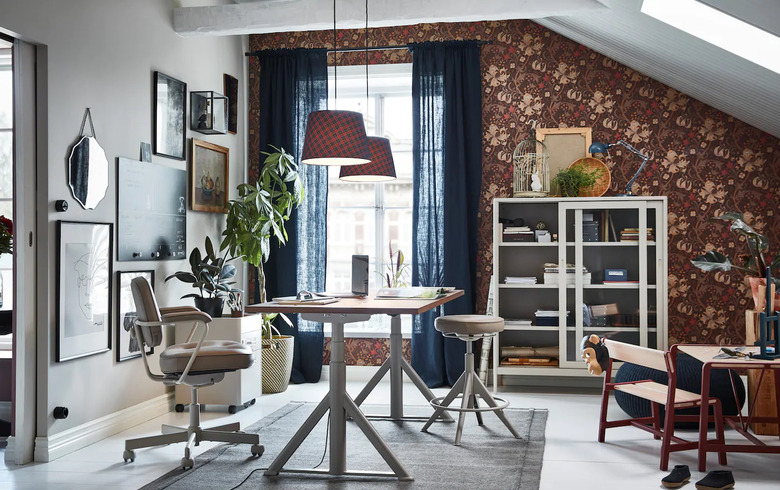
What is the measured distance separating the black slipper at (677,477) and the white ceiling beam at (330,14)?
2.84m

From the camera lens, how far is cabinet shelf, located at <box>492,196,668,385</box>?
18.1 ft

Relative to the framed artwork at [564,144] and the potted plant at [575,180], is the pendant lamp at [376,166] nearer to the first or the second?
the potted plant at [575,180]

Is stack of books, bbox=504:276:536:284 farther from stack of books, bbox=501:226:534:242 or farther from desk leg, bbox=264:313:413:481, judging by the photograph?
desk leg, bbox=264:313:413:481

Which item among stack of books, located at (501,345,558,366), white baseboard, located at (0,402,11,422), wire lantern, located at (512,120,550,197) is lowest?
white baseboard, located at (0,402,11,422)

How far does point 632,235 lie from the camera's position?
5.54m

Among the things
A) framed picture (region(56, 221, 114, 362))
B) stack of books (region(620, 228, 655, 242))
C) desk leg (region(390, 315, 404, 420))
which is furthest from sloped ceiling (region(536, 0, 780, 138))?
framed picture (region(56, 221, 114, 362))

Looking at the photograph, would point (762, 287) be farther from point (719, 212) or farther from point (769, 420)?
point (719, 212)

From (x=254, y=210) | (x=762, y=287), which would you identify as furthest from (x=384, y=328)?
(x=762, y=287)

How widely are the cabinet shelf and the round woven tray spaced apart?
0.17 meters

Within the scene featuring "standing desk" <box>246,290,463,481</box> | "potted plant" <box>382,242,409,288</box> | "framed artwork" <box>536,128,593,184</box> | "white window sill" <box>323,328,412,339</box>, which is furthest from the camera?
"white window sill" <box>323,328,412,339</box>

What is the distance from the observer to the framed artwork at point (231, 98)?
20.1 feet

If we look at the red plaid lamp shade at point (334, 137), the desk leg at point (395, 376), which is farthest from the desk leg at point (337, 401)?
the desk leg at point (395, 376)

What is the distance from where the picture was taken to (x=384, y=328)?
641 cm

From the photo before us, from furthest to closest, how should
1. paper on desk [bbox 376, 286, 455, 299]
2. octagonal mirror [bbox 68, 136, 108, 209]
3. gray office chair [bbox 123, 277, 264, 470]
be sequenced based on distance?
octagonal mirror [bbox 68, 136, 108, 209], paper on desk [bbox 376, 286, 455, 299], gray office chair [bbox 123, 277, 264, 470]
